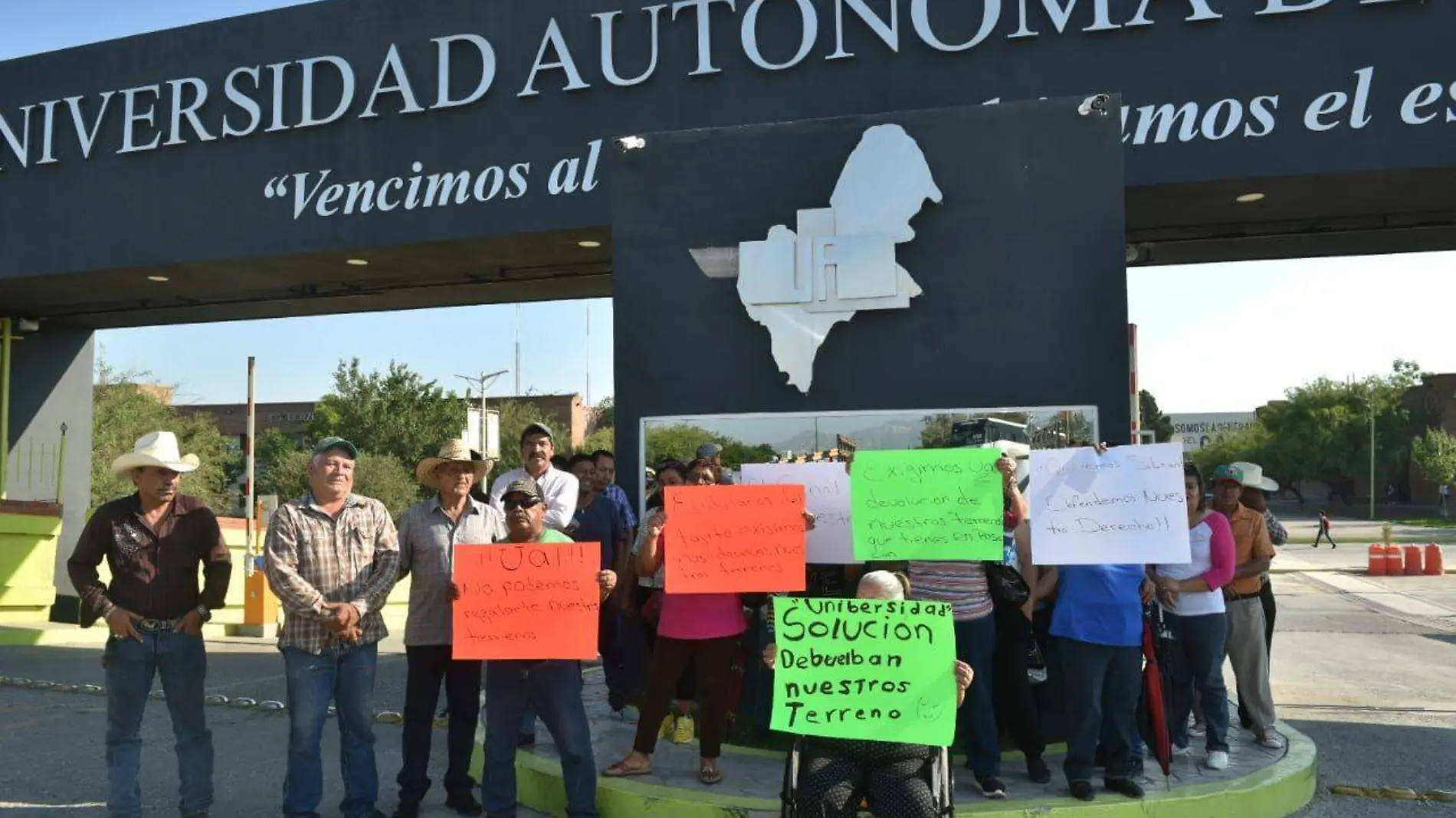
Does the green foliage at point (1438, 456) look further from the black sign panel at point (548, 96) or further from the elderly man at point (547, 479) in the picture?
the elderly man at point (547, 479)

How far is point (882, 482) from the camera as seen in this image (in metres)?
5.48

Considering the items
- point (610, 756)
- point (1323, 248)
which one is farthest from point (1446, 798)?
point (1323, 248)

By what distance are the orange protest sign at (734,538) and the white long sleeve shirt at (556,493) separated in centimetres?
108

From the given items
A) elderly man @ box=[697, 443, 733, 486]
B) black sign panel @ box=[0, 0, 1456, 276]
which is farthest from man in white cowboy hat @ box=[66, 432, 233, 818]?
black sign panel @ box=[0, 0, 1456, 276]

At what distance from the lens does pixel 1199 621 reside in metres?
6.18

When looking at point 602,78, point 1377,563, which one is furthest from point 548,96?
point 1377,563

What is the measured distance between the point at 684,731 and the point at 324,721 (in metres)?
2.13

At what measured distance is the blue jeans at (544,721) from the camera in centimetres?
520

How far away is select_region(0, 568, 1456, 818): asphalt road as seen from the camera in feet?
20.0

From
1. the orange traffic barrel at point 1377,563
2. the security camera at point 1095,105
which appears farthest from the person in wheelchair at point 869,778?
the orange traffic barrel at point 1377,563

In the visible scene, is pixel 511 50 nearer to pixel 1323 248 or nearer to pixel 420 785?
pixel 420 785

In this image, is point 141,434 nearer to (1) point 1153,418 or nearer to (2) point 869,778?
(2) point 869,778

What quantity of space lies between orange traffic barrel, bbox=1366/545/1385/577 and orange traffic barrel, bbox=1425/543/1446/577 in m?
0.86

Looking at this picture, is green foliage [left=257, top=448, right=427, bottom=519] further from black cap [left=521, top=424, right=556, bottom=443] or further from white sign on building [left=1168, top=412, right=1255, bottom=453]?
white sign on building [left=1168, top=412, right=1255, bottom=453]
